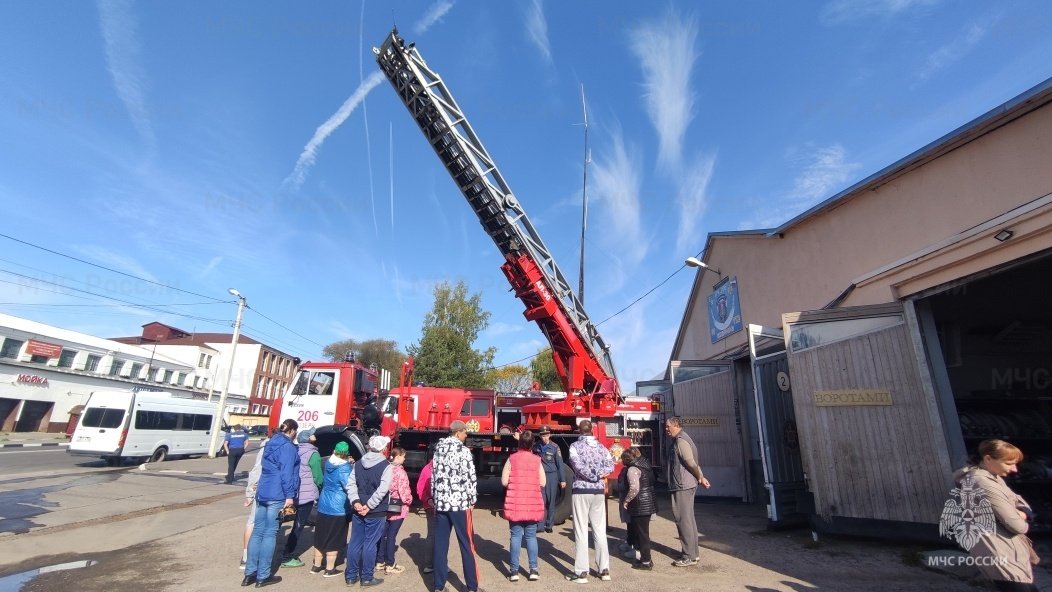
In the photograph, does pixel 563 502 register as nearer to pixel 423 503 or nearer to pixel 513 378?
pixel 423 503

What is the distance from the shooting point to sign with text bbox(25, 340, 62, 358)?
96.5 feet

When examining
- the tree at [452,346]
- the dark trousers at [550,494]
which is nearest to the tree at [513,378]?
the tree at [452,346]

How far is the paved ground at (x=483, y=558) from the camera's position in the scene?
5195 mm

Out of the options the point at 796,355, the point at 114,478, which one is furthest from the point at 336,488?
the point at 114,478

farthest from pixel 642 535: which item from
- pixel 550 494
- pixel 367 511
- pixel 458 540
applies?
pixel 367 511

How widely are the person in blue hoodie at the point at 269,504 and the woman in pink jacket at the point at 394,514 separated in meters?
1.14

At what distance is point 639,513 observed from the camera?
5.87 m

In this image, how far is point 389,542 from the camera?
5.63 meters

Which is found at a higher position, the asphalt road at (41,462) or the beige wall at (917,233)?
the beige wall at (917,233)

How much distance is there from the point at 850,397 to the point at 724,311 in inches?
357

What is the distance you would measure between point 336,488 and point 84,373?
3967 centimetres

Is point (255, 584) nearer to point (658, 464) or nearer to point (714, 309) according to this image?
point (658, 464)

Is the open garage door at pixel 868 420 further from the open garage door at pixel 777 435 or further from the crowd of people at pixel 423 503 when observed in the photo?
the crowd of people at pixel 423 503

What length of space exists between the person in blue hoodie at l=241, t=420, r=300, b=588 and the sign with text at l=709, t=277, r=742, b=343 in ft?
43.2
